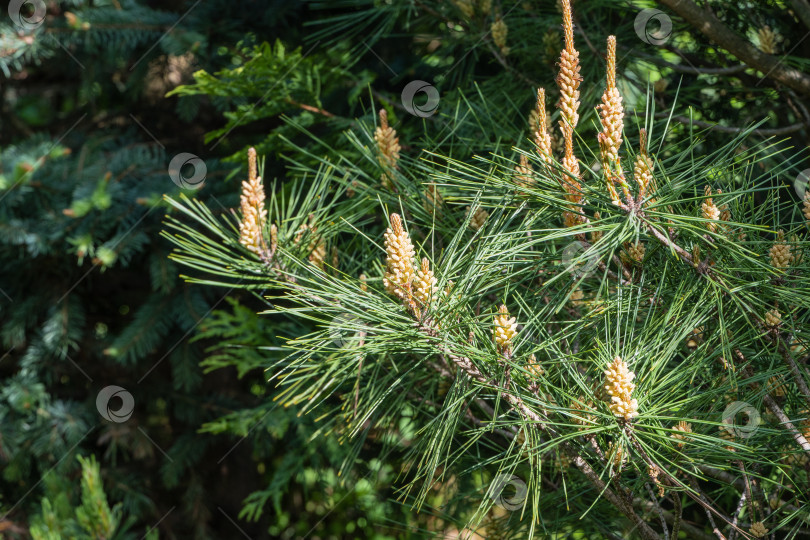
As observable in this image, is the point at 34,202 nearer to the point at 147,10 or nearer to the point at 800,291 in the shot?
the point at 147,10

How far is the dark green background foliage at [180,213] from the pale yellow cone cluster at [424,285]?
637 mm

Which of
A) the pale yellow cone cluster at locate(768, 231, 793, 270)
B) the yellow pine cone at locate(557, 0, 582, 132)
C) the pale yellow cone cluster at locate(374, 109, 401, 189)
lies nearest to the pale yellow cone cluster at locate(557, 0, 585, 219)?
the yellow pine cone at locate(557, 0, 582, 132)

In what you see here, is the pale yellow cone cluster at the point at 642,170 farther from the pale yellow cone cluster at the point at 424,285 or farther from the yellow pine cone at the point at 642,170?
the pale yellow cone cluster at the point at 424,285

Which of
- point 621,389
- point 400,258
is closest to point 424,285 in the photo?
point 400,258

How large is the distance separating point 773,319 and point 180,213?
148 cm

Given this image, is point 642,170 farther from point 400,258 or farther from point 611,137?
point 400,258

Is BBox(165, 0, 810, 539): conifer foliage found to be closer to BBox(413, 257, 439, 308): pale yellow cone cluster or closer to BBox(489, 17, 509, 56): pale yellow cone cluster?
BBox(413, 257, 439, 308): pale yellow cone cluster

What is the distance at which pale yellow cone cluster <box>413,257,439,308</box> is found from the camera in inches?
25.7

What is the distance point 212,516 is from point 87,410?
19.3 inches

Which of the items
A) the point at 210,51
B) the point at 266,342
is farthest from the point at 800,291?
the point at 210,51

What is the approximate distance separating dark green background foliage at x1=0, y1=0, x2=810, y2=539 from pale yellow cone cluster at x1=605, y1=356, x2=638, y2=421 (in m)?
0.72

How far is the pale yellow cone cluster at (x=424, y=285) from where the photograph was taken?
654mm

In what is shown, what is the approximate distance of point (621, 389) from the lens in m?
0.61

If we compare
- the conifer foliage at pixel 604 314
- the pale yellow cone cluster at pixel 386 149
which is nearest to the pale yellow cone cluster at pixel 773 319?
Answer: the conifer foliage at pixel 604 314
